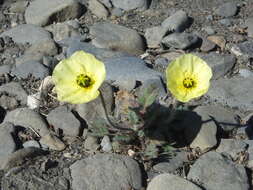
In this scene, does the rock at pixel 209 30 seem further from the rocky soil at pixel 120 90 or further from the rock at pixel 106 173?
the rock at pixel 106 173

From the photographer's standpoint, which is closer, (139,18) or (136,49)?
(136,49)

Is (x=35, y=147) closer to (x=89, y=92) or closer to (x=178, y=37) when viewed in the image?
(x=89, y=92)

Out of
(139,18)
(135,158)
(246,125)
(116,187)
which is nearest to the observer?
(116,187)

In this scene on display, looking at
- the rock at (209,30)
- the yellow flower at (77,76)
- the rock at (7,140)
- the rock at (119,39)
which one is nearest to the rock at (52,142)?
the rock at (7,140)

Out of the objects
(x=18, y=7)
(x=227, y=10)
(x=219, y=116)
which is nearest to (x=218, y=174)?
(x=219, y=116)

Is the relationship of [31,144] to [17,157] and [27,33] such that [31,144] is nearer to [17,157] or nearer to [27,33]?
[17,157]

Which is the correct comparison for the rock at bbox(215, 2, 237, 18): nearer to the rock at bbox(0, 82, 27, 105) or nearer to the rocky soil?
the rocky soil

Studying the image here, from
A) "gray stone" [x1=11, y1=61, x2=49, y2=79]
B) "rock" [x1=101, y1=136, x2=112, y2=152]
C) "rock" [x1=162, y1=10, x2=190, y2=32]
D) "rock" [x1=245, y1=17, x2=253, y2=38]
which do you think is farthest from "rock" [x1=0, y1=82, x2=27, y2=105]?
"rock" [x1=245, y1=17, x2=253, y2=38]

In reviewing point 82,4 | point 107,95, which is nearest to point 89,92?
point 107,95
